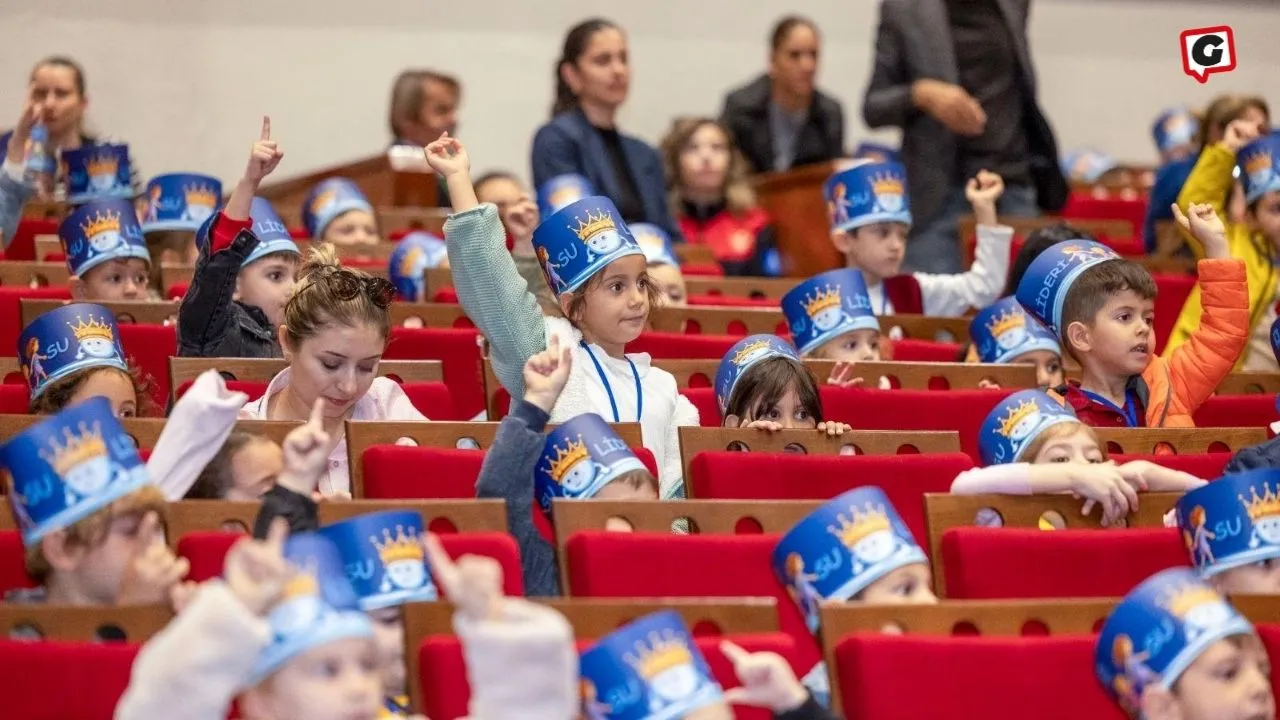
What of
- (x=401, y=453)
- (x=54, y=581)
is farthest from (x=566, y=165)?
(x=54, y=581)

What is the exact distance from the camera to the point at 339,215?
20.5ft

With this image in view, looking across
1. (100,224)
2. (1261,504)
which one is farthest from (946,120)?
(1261,504)

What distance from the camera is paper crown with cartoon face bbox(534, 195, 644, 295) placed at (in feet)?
13.1

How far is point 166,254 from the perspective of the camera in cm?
548

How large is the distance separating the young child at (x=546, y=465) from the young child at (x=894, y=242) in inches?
78.6

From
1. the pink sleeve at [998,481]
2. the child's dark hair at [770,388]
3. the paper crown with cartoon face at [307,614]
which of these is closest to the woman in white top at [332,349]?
the child's dark hair at [770,388]

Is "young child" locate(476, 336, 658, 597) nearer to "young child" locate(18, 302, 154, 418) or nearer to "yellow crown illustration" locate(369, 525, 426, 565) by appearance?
"yellow crown illustration" locate(369, 525, 426, 565)

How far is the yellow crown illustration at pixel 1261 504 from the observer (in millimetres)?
3041

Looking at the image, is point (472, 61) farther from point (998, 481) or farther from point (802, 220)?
point (998, 481)

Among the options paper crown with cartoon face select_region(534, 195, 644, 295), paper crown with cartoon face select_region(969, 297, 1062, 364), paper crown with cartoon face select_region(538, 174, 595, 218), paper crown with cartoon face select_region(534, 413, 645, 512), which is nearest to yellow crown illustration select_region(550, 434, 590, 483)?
paper crown with cartoon face select_region(534, 413, 645, 512)

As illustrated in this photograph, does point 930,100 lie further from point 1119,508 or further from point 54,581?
point 54,581

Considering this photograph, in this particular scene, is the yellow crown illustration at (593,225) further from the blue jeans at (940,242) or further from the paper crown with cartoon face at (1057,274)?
the blue jeans at (940,242)

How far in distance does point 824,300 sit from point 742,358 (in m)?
0.70

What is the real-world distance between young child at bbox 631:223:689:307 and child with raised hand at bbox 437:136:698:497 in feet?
3.53
